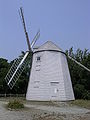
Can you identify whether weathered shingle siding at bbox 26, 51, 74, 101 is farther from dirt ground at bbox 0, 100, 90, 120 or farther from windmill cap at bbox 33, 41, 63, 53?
dirt ground at bbox 0, 100, 90, 120

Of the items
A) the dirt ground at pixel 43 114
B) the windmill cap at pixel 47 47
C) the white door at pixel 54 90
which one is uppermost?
the windmill cap at pixel 47 47

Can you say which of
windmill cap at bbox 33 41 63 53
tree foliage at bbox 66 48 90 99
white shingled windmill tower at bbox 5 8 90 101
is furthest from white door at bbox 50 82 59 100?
tree foliage at bbox 66 48 90 99

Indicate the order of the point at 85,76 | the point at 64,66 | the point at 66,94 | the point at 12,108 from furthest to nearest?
the point at 85,76 < the point at 64,66 < the point at 66,94 < the point at 12,108

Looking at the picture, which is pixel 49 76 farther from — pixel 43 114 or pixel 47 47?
pixel 43 114

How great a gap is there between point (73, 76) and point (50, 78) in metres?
10.4

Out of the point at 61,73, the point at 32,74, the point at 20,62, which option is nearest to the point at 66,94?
the point at 61,73

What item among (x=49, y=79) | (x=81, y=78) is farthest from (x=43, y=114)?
(x=81, y=78)

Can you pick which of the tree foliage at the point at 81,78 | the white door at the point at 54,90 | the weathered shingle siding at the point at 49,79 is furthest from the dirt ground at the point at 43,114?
the tree foliage at the point at 81,78

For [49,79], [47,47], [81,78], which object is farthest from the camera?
[81,78]

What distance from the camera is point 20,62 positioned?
25312 mm

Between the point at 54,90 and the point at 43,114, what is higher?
the point at 54,90

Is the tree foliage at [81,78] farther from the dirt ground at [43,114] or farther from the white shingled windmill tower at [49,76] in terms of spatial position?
the dirt ground at [43,114]

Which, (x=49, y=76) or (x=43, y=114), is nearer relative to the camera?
(x=43, y=114)

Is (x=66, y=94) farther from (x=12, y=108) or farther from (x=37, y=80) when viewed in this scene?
(x=12, y=108)
